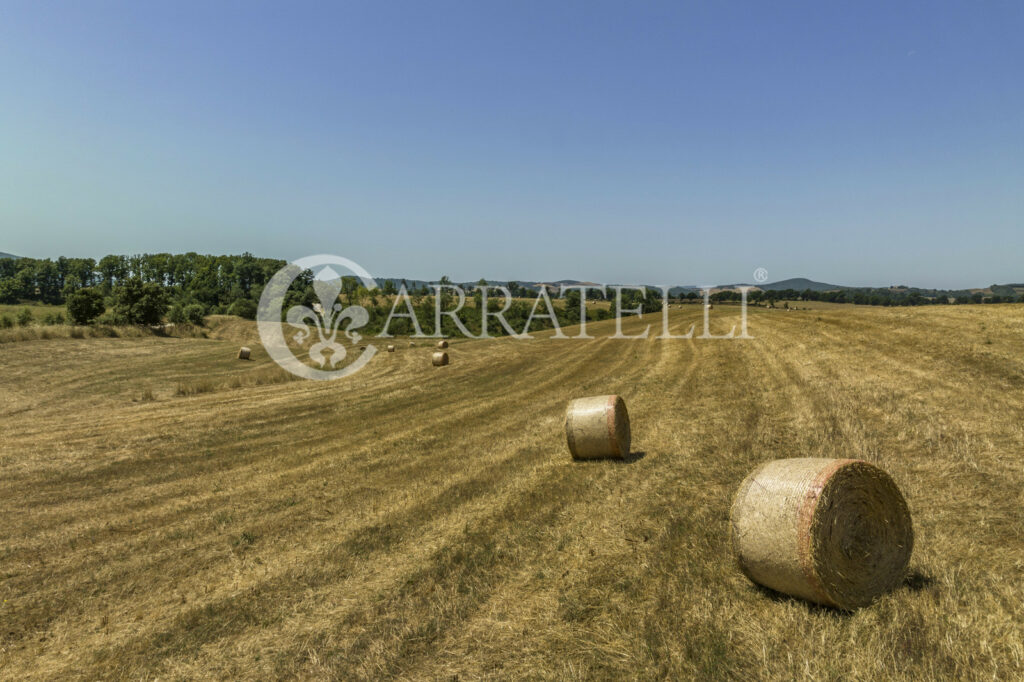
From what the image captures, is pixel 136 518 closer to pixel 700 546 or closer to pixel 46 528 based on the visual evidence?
pixel 46 528

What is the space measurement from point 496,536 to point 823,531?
4.86 metres

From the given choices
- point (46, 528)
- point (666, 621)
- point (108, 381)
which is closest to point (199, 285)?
point (108, 381)

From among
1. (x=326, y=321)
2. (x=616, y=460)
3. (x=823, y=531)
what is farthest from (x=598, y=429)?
(x=326, y=321)

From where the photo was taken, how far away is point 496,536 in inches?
347

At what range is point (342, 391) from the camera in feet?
81.6

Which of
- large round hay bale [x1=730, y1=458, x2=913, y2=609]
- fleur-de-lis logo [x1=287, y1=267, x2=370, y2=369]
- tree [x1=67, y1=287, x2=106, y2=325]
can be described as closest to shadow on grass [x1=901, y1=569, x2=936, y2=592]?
large round hay bale [x1=730, y1=458, x2=913, y2=609]

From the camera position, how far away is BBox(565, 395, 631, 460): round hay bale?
12008mm

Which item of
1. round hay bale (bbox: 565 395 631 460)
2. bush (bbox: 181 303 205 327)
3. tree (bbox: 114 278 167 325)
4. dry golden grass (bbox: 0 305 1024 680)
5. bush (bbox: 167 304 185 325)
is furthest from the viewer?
bush (bbox: 181 303 205 327)

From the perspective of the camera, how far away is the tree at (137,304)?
62.2m

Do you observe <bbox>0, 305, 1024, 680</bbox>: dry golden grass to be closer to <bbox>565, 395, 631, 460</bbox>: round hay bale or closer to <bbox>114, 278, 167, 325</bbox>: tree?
<bbox>565, 395, 631, 460</bbox>: round hay bale

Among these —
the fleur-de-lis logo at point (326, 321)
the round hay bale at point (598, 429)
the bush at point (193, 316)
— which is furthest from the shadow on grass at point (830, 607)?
the bush at point (193, 316)

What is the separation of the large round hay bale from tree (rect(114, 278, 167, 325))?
72325 mm

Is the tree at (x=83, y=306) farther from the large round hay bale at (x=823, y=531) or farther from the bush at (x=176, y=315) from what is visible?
the large round hay bale at (x=823, y=531)

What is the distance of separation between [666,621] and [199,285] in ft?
480
